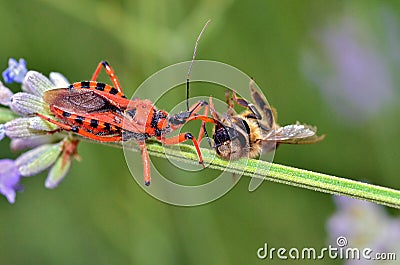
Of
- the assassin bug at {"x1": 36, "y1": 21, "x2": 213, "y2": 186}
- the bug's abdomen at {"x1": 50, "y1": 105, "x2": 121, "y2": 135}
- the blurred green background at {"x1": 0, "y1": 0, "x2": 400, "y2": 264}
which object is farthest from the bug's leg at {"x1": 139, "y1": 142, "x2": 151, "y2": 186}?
the blurred green background at {"x1": 0, "y1": 0, "x2": 400, "y2": 264}

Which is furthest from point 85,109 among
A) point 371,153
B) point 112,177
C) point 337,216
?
point 371,153

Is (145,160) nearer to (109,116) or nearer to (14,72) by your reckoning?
(109,116)

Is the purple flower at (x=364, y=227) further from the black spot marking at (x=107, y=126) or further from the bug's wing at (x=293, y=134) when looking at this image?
the black spot marking at (x=107, y=126)

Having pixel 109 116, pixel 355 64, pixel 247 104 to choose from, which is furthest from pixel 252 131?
pixel 355 64

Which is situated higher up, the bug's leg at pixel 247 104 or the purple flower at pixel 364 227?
the purple flower at pixel 364 227

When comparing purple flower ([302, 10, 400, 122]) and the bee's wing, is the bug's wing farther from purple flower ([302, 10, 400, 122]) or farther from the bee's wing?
purple flower ([302, 10, 400, 122])

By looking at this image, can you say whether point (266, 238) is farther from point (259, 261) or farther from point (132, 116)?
point (132, 116)

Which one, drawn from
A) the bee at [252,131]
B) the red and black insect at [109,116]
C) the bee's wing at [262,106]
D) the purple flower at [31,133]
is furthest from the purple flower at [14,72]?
the bee's wing at [262,106]
